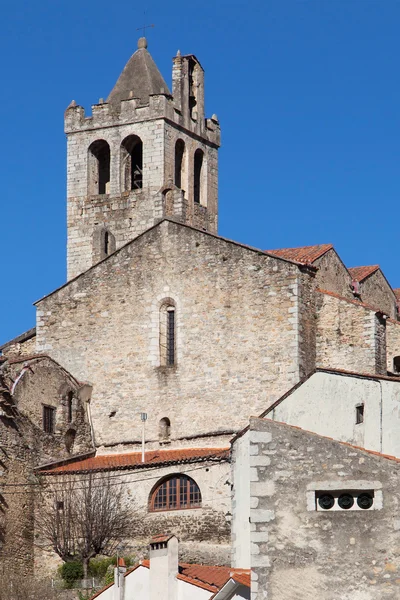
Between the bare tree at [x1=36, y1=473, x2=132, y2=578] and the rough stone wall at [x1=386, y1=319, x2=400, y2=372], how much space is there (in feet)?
31.8

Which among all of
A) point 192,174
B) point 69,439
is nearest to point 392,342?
point 69,439

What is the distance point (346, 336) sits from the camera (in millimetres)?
48031

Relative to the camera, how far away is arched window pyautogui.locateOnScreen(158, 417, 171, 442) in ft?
160

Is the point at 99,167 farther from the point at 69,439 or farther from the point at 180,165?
the point at 69,439

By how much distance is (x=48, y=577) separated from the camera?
149 ft

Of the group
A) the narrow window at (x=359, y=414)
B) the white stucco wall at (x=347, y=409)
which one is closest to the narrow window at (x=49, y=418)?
the white stucco wall at (x=347, y=409)

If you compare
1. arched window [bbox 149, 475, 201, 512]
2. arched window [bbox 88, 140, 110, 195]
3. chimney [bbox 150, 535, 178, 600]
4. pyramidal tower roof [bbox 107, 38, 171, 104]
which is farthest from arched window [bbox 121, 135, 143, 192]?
chimney [bbox 150, 535, 178, 600]

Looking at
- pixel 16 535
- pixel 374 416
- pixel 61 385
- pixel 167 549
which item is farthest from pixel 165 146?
pixel 374 416

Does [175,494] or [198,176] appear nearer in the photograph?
[175,494]

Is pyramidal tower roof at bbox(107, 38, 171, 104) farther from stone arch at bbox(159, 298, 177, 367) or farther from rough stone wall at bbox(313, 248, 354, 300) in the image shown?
stone arch at bbox(159, 298, 177, 367)

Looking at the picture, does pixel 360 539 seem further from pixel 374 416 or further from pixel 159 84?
pixel 159 84

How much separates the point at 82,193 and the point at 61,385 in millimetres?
12875

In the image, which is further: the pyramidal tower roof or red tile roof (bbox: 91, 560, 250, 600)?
the pyramidal tower roof

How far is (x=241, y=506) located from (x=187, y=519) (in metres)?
10.6
